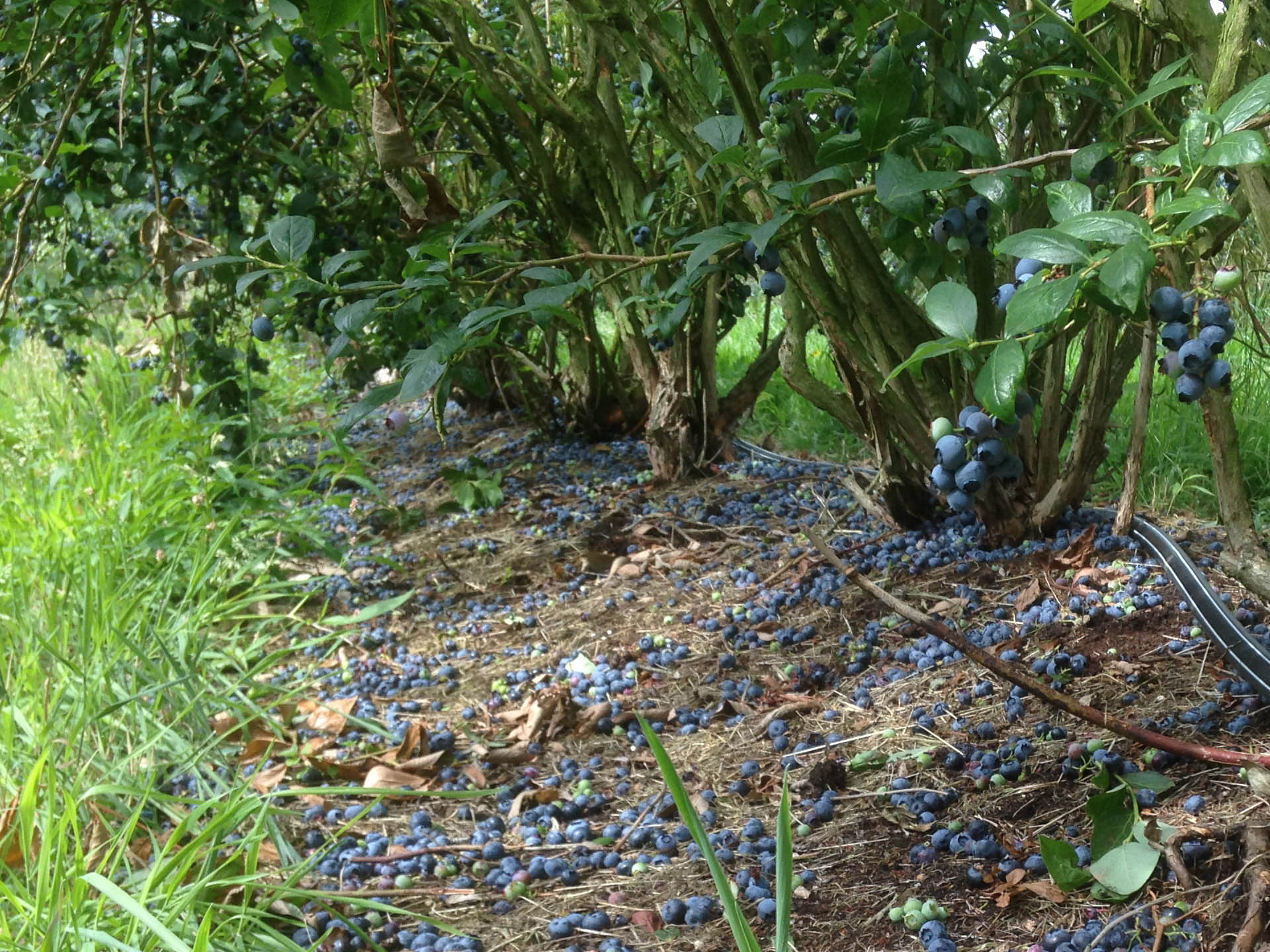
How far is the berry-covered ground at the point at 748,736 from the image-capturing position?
144cm

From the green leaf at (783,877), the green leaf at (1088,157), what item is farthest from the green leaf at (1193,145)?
the green leaf at (783,877)

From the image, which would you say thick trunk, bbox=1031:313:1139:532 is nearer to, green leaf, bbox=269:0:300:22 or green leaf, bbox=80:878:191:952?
green leaf, bbox=269:0:300:22

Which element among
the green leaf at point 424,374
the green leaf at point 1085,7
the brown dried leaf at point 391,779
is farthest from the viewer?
the brown dried leaf at point 391,779

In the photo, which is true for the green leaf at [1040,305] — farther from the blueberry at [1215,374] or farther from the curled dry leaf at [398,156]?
the curled dry leaf at [398,156]

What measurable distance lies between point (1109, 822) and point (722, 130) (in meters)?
1.09

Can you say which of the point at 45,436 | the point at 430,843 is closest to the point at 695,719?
the point at 430,843

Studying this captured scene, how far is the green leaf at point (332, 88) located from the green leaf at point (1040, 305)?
1.64 meters

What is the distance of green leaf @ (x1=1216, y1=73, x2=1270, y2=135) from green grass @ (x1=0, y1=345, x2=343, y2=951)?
51.4 inches

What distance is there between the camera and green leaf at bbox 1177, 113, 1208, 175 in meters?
1.08

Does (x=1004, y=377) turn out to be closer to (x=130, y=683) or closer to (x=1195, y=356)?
(x=1195, y=356)

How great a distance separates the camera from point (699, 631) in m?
2.36

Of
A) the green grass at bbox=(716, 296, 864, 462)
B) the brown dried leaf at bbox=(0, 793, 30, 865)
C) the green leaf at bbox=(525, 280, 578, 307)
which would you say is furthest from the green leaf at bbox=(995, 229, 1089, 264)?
the green grass at bbox=(716, 296, 864, 462)

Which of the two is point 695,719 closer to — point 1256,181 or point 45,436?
point 1256,181

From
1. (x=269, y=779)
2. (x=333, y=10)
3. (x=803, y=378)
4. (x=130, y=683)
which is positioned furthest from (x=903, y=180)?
(x=130, y=683)
